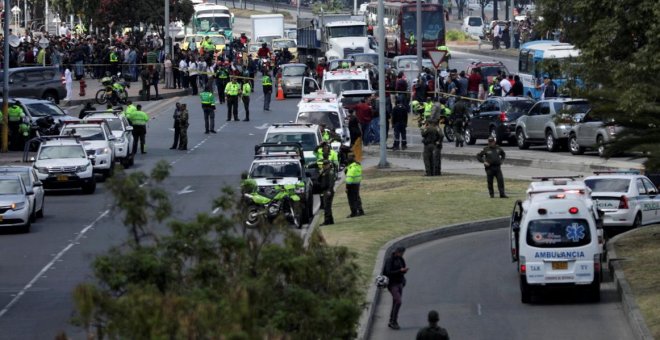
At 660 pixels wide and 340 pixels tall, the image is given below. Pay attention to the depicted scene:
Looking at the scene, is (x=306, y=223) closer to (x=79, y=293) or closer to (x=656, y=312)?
(x=656, y=312)

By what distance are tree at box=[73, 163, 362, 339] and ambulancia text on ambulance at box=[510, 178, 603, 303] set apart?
11.0 meters

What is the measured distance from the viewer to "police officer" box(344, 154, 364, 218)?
113ft

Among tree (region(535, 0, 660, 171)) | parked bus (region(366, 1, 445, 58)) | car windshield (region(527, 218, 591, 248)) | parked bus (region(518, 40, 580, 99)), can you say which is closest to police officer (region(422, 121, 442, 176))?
parked bus (region(518, 40, 580, 99))

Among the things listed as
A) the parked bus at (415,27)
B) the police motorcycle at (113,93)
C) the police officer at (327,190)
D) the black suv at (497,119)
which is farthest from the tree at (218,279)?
the parked bus at (415,27)

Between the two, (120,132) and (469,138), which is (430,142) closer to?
(120,132)

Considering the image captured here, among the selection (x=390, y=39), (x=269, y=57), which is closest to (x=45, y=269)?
(x=269, y=57)

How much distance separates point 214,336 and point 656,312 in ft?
42.1

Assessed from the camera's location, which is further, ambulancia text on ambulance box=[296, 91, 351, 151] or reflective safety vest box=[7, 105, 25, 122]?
reflective safety vest box=[7, 105, 25, 122]

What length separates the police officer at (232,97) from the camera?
56500mm

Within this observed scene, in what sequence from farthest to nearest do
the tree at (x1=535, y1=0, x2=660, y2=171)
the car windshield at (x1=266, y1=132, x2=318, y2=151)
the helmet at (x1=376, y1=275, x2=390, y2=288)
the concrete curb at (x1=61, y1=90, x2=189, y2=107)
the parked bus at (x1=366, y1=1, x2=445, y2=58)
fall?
the parked bus at (x1=366, y1=1, x2=445, y2=58)
the concrete curb at (x1=61, y1=90, x2=189, y2=107)
the car windshield at (x1=266, y1=132, x2=318, y2=151)
the tree at (x1=535, y1=0, x2=660, y2=171)
the helmet at (x1=376, y1=275, x2=390, y2=288)

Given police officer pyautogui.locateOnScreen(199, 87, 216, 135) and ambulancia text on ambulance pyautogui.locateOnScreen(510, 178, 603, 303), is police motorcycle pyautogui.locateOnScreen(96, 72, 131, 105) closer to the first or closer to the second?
police officer pyautogui.locateOnScreen(199, 87, 216, 135)

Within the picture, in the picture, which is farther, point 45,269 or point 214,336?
point 45,269

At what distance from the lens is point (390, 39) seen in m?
92.9

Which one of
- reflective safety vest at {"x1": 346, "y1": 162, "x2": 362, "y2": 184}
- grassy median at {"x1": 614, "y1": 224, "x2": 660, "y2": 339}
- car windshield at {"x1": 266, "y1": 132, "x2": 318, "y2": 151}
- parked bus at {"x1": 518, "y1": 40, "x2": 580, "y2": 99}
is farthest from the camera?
parked bus at {"x1": 518, "y1": 40, "x2": 580, "y2": 99}
